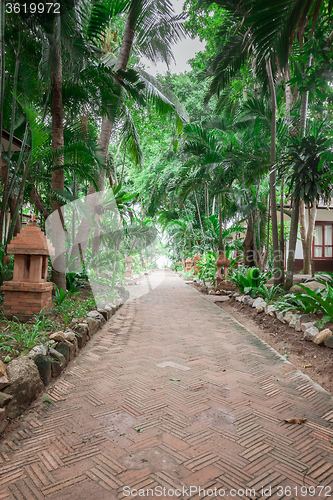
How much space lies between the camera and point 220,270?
8.82 meters

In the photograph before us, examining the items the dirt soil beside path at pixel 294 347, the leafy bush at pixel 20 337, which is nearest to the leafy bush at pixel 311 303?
the dirt soil beside path at pixel 294 347

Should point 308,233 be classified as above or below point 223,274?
above

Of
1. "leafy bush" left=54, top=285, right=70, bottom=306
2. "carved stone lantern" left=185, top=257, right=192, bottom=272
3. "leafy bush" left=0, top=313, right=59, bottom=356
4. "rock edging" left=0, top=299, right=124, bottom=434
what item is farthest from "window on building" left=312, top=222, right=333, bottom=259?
"leafy bush" left=0, top=313, right=59, bottom=356

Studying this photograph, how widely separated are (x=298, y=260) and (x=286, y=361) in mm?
12298

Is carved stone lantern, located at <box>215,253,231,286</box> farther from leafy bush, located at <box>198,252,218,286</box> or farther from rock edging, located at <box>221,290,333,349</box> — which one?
rock edging, located at <box>221,290,333,349</box>

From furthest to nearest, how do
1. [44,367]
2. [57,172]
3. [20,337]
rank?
[57,172], [20,337], [44,367]

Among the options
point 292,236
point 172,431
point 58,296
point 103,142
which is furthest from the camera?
point 103,142

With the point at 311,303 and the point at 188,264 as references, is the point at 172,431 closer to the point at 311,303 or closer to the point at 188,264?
the point at 311,303

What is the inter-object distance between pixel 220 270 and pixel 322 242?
350 inches

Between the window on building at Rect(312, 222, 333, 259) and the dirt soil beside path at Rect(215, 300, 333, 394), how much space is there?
1103 centimetres

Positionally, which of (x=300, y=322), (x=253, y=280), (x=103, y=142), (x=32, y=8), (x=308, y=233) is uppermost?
(x=32, y=8)

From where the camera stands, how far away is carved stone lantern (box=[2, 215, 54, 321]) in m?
3.65

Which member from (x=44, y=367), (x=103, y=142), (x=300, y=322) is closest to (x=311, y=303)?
(x=300, y=322)

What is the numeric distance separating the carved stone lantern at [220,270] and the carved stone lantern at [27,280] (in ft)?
18.9
